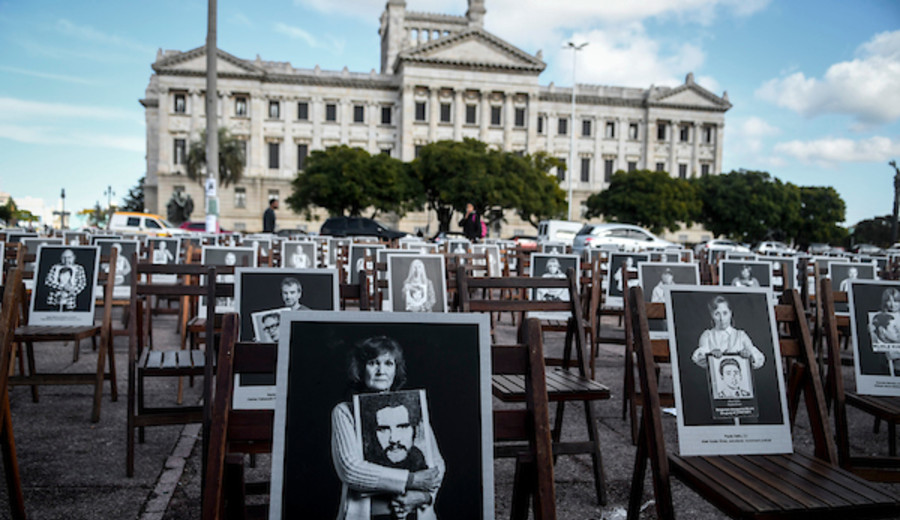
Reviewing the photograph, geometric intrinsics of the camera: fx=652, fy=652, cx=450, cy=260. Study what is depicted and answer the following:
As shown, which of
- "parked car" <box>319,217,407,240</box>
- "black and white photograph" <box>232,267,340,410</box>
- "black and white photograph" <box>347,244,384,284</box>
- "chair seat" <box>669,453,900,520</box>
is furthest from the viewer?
"parked car" <box>319,217,407,240</box>

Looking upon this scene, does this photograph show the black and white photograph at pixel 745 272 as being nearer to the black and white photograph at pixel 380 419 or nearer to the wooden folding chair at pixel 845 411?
the wooden folding chair at pixel 845 411

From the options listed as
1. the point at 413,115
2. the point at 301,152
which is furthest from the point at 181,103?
the point at 413,115

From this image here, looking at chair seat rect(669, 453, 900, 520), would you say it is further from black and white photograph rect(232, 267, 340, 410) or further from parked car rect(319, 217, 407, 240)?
parked car rect(319, 217, 407, 240)

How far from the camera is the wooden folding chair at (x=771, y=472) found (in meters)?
2.35

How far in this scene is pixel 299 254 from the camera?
29.5 ft

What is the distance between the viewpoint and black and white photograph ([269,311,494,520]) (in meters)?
1.81

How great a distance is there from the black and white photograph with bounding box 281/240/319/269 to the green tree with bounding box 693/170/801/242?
52.2 m

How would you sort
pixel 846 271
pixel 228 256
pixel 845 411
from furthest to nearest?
pixel 846 271, pixel 228 256, pixel 845 411

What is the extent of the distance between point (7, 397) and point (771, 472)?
331 centimetres

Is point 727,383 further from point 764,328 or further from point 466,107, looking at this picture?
point 466,107

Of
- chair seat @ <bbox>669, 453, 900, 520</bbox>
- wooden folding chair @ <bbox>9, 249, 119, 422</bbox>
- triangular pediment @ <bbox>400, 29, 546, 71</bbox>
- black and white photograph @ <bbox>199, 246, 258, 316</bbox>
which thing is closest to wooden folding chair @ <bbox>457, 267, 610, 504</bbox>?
chair seat @ <bbox>669, 453, 900, 520</bbox>

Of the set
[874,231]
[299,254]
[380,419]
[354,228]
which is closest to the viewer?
[380,419]

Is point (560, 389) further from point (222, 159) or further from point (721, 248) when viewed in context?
point (222, 159)

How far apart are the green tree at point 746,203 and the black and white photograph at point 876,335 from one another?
54678 millimetres
